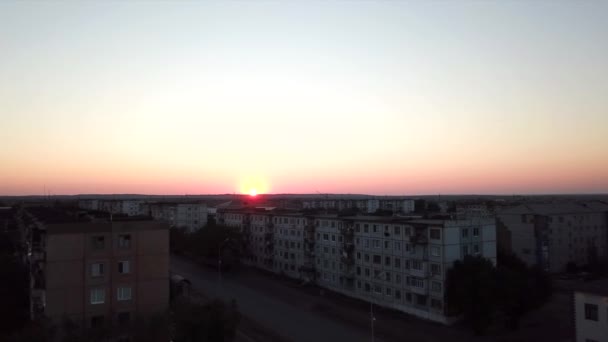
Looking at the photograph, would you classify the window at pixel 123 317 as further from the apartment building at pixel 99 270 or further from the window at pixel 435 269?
the window at pixel 435 269

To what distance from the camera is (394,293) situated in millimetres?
38625

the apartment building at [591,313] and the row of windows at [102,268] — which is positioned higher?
the row of windows at [102,268]

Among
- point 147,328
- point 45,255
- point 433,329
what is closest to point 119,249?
point 45,255

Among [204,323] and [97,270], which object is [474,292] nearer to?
[204,323]

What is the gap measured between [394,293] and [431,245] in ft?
19.1

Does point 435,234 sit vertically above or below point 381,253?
above

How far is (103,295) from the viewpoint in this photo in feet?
83.3

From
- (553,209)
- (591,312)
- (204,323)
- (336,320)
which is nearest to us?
(204,323)

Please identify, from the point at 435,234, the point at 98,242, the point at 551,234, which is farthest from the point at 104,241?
the point at 551,234

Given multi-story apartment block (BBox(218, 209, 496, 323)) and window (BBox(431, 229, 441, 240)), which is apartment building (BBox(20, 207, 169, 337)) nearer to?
multi-story apartment block (BBox(218, 209, 496, 323))

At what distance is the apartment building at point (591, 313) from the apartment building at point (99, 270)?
21.4m

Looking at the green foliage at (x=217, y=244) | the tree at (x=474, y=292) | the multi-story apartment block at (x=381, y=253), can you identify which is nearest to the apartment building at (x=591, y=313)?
the tree at (x=474, y=292)

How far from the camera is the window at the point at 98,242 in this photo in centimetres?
2531

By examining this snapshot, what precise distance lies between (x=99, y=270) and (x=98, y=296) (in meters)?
1.37
